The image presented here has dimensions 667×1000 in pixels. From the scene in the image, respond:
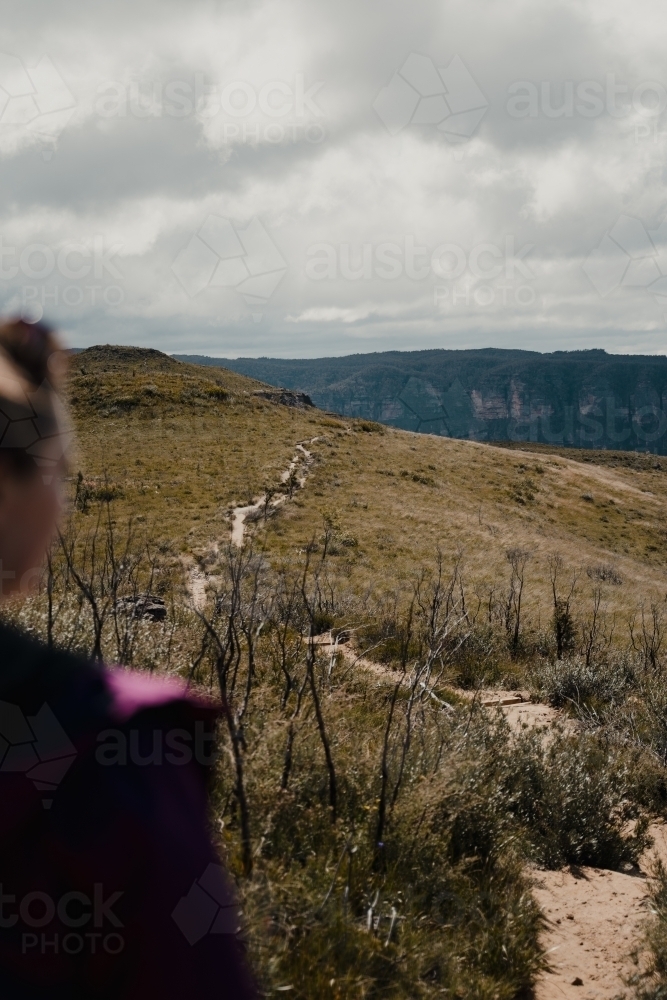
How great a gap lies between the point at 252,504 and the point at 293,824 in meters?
25.7

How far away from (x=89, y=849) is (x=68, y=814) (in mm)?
53

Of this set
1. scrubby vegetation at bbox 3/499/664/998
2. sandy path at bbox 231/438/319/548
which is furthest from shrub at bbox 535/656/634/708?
sandy path at bbox 231/438/319/548

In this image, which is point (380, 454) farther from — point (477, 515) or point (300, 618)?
point (300, 618)

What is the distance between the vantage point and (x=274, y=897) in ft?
7.88

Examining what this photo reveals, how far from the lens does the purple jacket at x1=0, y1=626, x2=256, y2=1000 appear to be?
791mm

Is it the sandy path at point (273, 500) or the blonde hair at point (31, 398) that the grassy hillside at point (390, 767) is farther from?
the sandy path at point (273, 500)

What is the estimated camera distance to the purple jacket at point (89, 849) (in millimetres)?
791

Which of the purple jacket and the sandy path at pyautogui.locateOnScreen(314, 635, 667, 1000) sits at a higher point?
the purple jacket

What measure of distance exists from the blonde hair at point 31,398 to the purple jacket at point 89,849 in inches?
11.9

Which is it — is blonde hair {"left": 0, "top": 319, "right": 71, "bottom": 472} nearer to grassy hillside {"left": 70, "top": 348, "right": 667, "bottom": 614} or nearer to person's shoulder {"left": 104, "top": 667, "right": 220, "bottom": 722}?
person's shoulder {"left": 104, "top": 667, "right": 220, "bottom": 722}

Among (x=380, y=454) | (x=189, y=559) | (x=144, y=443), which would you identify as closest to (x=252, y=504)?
(x=189, y=559)

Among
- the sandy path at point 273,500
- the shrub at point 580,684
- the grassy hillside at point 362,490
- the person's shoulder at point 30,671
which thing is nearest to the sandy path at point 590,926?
the person's shoulder at point 30,671

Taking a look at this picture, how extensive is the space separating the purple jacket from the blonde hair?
30 centimetres

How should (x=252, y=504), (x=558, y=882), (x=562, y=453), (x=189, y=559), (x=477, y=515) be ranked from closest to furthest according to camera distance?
(x=558, y=882)
(x=189, y=559)
(x=252, y=504)
(x=477, y=515)
(x=562, y=453)
